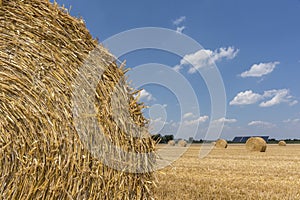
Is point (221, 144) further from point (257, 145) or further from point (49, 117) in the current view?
point (49, 117)

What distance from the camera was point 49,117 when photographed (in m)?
2.68

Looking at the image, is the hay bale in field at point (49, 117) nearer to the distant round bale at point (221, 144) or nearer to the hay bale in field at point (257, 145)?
the hay bale in field at point (257, 145)

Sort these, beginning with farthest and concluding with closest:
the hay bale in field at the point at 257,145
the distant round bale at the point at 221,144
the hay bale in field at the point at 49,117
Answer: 1. the distant round bale at the point at 221,144
2. the hay bale in field at the point at 257,145
3. the hay bale in field at the point at 49,117

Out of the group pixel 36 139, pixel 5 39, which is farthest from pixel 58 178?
pixel 5 39

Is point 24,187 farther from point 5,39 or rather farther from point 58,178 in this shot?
point 5,39

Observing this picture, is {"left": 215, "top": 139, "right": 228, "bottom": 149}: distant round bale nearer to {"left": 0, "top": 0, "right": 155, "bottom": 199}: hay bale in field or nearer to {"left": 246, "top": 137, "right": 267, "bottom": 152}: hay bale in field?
{"left": 246, "top": 137, "right": 267, "bottom": 152}: hay bale in field

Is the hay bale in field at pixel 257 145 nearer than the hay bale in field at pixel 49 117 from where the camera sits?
No

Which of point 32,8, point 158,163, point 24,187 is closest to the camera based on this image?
point 24,187

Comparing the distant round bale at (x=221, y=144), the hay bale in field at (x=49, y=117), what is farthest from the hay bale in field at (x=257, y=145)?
the hay bale in field at (x=49, y=117)

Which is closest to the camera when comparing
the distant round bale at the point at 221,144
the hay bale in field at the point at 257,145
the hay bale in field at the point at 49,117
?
the hay bale in field at the point at 49,117

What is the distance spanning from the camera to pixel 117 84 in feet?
9.53

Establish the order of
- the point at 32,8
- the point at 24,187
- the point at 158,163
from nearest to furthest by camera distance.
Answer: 1. the point at 24,187
2. the point at 32,8
3. the point at 158,163

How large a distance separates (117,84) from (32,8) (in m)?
0.98

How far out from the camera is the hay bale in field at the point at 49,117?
263cm
